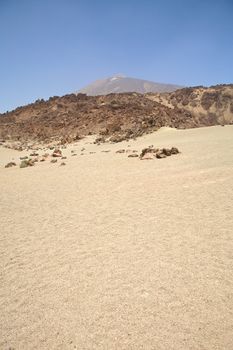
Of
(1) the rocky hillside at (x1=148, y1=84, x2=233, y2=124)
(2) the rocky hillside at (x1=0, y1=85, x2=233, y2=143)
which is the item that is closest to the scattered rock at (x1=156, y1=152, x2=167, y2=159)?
(2) the rocky hillside at (x1=0, y1=85, x2=233, y2=143)

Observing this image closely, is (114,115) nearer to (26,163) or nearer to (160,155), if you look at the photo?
(26,163)

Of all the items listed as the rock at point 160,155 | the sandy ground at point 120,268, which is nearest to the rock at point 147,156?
the rock at point 160,155

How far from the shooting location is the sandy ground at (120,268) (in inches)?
142

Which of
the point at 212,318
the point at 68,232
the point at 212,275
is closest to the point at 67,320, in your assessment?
the point at 212,318

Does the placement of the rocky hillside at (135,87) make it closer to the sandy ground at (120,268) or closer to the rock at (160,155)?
the rock at (160,155)

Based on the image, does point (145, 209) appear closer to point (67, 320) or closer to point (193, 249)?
point (193, 249)

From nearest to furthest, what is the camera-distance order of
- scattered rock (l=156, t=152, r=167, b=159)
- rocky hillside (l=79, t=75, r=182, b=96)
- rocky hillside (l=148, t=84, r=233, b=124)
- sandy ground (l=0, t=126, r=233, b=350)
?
sandy ground (l=0, t=126, r=233, b=350)
scattered rock (l=156, t=152, r=167, b=159)
rocky hillside (l=148, t=84, r=233, b=124)
rocky hillside (l=79, t=75, r=182, b=96)

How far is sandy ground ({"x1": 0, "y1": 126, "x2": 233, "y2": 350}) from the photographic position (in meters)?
3.62

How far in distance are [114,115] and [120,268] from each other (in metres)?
33.2

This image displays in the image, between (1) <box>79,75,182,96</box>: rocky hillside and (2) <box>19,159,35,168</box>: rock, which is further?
(1) <box>79,75,182,96</box>: rocky hillside

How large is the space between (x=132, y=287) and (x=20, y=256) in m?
2.11

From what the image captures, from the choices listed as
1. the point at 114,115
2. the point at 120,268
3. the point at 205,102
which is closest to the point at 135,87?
the point at 205,102

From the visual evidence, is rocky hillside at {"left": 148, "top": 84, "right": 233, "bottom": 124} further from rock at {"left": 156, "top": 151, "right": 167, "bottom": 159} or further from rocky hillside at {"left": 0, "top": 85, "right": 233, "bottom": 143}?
rock at {"left": 156, "top": 151, "right": 167, "bottom": 159}

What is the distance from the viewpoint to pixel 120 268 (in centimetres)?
493
